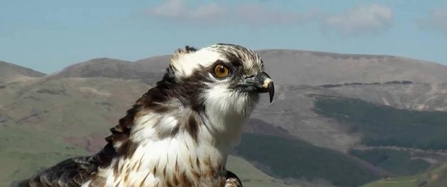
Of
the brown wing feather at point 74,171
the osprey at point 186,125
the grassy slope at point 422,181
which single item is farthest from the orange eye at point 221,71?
the grassy slope at point 422,181

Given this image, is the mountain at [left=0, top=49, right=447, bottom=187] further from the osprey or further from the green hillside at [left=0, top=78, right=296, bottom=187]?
the osprey

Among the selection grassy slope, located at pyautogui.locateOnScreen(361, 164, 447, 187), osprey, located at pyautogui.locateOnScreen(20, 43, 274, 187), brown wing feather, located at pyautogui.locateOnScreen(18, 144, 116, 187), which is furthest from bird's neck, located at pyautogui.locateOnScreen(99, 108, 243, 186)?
grassy slope, located at pyautogui.locateOnScreen(361, 164, 447, 187)

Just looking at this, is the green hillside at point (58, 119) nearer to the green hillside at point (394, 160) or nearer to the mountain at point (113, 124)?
the mountain at point (113, 124)

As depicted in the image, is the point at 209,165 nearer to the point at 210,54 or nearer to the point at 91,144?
the point at 210,54

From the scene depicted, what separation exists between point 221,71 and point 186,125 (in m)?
0.74

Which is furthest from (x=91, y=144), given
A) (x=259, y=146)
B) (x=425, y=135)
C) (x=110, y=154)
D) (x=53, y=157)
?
(x=110, y=154)

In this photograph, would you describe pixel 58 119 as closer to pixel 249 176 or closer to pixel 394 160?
pixel 249 176

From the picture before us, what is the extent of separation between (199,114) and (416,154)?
572 ft

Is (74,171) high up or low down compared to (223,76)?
down

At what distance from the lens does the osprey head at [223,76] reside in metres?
11.3

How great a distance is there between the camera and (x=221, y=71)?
11562 mm

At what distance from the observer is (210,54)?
38.2ft

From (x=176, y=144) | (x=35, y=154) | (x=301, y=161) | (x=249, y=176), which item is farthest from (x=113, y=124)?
(x=176, y=144)

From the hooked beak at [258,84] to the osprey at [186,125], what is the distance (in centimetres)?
1
